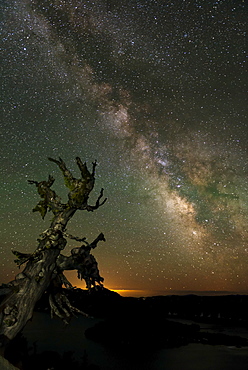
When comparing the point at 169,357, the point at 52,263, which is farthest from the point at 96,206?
the point at 169,357

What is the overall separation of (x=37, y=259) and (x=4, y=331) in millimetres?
2227

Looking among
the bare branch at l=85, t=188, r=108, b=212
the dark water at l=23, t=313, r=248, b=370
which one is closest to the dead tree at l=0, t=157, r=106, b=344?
the bare branch at l=85, t=188, r=108, b=212

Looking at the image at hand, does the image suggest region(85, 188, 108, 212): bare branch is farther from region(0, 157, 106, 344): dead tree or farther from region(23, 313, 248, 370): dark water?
region(23, 313, 248, 370): dark water

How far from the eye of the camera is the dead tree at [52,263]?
33.2 feet

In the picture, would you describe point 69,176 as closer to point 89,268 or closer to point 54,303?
point 89,268

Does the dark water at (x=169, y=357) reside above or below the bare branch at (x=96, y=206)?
below

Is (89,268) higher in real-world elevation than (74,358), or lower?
higher

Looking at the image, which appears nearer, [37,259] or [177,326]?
[37,259]

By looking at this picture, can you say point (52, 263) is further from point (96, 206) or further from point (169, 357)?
point (169, 357)

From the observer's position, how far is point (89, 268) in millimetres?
11562

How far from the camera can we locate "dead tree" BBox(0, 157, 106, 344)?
10.1 m

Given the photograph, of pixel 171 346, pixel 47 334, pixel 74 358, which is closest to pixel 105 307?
pixel 47 334

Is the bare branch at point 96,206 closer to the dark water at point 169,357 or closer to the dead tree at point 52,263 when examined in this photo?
the dead tree at point 52,263

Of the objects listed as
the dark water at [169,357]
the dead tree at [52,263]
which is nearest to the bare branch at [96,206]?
the dead tree at [52,263]
